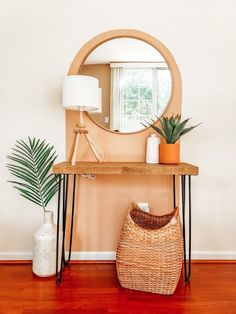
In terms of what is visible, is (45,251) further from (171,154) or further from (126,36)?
(126,36)

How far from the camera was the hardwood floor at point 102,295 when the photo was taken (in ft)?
4.83

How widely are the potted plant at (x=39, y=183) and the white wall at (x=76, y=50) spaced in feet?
0.26

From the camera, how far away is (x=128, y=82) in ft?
6.74

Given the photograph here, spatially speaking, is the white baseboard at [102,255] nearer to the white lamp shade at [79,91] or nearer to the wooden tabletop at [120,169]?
the wooden tabletop at [120,169]

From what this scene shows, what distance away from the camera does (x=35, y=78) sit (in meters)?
2.05


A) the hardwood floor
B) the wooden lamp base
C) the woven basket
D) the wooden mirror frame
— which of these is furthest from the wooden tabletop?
the hardwood floor

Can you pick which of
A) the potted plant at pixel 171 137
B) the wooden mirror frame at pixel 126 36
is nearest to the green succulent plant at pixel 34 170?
the wooden mirror frame at pixel 126 36

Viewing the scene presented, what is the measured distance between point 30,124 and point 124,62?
2.80 ft

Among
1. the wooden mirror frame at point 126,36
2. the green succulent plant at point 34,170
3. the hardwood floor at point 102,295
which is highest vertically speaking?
the wooden mirror frame at point 126,36

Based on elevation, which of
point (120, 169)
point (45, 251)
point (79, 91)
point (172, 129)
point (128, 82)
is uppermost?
point (128, 82)

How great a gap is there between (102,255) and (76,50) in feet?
5.19

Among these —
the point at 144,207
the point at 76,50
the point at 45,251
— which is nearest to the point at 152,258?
the point at 144,207

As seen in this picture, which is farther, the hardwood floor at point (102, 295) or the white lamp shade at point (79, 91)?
the white lamp shade at point (79, 91)

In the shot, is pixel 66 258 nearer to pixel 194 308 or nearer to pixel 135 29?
pixel 194 308
